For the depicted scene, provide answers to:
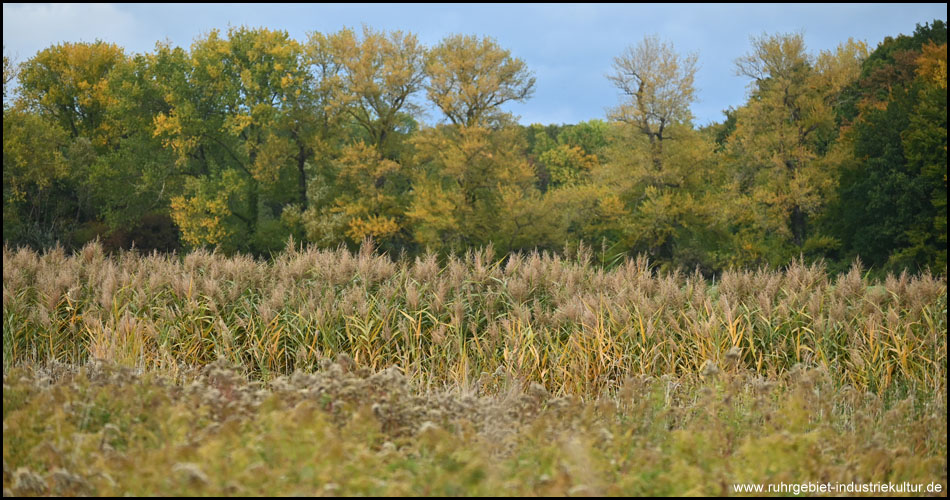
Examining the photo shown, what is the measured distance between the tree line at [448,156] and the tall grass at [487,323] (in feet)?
58.8

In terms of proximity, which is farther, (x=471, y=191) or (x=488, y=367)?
(x=471, y=191)

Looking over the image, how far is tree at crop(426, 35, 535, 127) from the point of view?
2839 centimetres

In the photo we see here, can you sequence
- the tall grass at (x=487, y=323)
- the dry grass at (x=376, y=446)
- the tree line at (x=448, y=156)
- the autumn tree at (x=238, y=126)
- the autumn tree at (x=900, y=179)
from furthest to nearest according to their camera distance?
the autumn tree at (x=238, y=126)
the tree line at (x=448, y=156)
the autumn tree at (x=900, y=179)
the tall grass at (x=487, y=323)
the dry grass at (x=376, y=446)

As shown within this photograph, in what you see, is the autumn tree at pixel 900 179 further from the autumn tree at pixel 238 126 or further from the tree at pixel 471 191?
the autumn tree at pixel 238 126

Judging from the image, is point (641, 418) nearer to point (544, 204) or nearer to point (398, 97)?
point (544, 204)

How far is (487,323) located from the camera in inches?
297

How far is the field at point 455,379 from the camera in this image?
3.22 meters

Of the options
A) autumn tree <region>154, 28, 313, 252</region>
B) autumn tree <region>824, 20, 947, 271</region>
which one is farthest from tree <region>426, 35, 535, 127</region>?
autumn tree <region>824, 20, 947, 271</region>

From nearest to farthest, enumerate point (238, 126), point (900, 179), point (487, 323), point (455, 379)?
1. point (455, 379)
2. point (487, 323)
3. point (900, 179)
4. point (238, 126)

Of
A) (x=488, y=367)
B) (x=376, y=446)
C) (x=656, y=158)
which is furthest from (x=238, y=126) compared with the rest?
(x=376, y=446)

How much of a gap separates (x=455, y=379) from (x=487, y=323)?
1.06 metres

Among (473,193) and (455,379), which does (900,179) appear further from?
(455,379)

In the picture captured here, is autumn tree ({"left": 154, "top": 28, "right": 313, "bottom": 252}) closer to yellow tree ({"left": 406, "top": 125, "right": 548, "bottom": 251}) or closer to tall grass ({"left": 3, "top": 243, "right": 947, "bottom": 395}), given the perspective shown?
yellow tree ({"left": 406, "top": 125, "right": 548, "bottom": 251})

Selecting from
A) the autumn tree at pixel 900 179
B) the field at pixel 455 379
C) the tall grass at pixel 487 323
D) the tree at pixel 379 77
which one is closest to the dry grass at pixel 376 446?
the field at pixel 455 379
